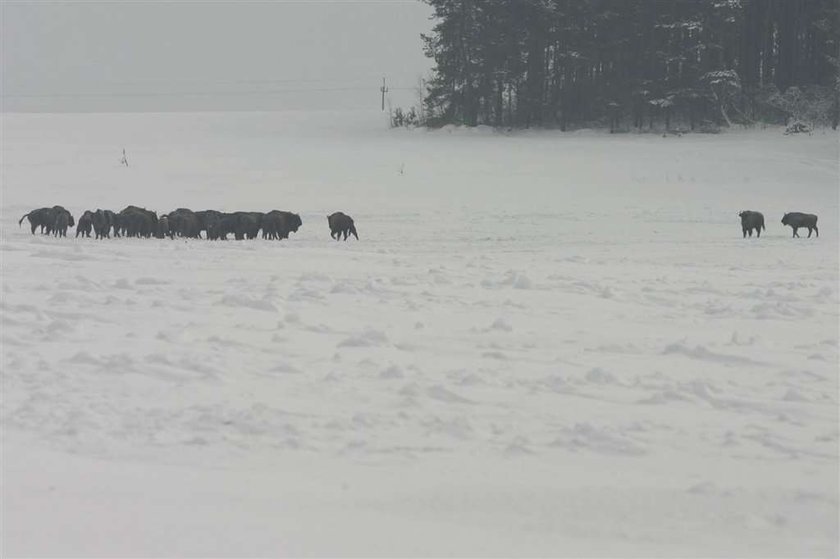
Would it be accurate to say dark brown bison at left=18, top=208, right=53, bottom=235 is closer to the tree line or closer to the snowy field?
the snowy field

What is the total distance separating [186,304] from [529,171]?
34586 mm

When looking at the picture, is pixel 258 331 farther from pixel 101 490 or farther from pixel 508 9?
pixel 508 9

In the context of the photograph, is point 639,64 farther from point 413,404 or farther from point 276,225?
point 413,404

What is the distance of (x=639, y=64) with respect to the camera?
5819 cm

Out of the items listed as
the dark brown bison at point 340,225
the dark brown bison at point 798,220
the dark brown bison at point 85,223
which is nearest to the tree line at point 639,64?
the dark brown bison at point 798,220

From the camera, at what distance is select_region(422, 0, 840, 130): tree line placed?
56531 millimetres

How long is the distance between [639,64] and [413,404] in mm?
53781

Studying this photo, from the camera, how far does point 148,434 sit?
634 centimetres

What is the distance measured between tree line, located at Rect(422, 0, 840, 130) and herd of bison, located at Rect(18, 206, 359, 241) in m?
35.8

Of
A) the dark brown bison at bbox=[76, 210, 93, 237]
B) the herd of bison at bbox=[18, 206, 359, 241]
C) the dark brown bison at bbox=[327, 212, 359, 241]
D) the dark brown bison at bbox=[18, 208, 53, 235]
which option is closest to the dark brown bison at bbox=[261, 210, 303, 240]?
the herd of bison at bbox=[18, 206, 359, 241]

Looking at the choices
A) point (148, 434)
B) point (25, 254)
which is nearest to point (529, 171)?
point (25, 254)

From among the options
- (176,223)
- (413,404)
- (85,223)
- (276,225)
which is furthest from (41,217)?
(413,404)

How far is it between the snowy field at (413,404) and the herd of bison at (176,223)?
18.5 feet

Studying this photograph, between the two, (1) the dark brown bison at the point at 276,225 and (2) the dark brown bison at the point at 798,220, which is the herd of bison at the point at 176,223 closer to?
(1) the dark brown bison at the point at 276,225
